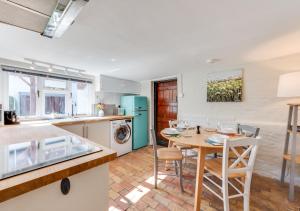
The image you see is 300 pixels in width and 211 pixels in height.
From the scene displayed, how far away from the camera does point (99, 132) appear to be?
302 cm

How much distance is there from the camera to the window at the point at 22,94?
8.50 feet

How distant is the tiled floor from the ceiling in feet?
6.52

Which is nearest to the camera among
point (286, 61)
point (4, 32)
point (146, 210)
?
point (4, 32)

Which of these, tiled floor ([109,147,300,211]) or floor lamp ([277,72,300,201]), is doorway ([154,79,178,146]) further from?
floor lamp ([277,72,300,201])

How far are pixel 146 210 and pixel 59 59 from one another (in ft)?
8.57

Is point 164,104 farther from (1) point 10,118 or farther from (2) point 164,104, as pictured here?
(1) point 10,118

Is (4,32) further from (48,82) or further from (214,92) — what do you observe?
(214,92)

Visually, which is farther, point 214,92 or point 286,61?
point 214,92

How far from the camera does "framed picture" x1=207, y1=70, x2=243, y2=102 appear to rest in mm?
2670

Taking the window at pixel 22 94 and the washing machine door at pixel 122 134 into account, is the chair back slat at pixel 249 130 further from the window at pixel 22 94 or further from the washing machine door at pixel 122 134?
the window at pixel 22 94

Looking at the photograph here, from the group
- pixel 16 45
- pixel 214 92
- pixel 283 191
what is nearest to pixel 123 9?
pixel 16 45

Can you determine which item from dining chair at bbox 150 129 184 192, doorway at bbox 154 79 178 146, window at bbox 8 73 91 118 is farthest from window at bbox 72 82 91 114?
dining chair at bbox 150 129 184 192

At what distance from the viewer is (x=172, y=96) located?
3.92 metres

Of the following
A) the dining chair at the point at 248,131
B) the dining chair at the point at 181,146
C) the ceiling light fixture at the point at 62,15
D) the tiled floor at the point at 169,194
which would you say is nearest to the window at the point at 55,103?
the tiled floor at the point at 169,194
